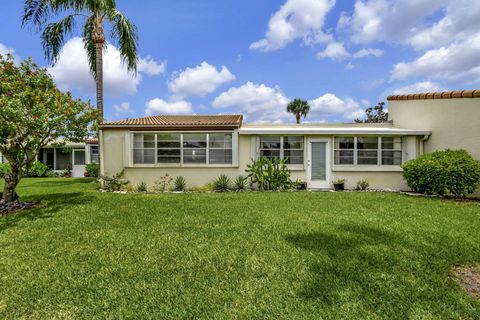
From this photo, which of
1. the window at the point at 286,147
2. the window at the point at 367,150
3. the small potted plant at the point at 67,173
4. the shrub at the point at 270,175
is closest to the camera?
the shrub at the point at 270,175

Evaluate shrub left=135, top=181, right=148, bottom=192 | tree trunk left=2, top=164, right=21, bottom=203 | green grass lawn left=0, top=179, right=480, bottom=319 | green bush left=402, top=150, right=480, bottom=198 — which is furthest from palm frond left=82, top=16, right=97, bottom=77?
green bush left=402, top=150, right=480, bottom=198

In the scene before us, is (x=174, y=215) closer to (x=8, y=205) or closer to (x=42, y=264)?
(x=42, y=264)

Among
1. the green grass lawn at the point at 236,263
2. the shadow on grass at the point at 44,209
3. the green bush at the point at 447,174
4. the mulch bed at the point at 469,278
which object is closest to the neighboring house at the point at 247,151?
the green bush at the point at 447,174

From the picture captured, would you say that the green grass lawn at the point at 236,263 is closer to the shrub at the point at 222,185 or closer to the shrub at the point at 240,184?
the shrub at the point at 222,185

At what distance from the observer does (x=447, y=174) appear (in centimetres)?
1197

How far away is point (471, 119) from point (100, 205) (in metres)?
15.6

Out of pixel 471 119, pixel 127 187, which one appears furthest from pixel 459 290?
pixel 127 187

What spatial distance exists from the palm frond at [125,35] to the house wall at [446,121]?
1634 cm

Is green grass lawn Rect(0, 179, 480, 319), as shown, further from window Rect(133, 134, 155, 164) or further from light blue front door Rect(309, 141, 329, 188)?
window Rect(133, 134, 155, 164)

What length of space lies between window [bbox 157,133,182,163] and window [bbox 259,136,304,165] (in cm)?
453

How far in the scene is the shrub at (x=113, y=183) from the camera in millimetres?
15047

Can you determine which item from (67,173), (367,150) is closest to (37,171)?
(67,173)

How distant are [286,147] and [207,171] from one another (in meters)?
4.35

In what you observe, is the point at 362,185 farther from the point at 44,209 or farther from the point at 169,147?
the point at 44,209
